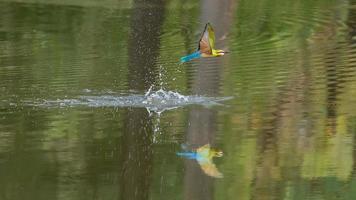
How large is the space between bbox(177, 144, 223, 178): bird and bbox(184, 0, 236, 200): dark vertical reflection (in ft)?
0.20

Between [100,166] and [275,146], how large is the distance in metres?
1.44

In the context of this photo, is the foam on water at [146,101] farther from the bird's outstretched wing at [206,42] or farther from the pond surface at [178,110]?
the bird's outstretched wing at [206,42]

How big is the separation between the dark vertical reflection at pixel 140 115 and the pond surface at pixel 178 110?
19 mm

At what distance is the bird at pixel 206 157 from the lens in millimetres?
7246

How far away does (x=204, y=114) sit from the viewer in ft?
30.5

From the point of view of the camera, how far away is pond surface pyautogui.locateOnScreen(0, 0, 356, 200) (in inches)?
279

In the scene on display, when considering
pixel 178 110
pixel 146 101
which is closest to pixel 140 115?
pixel 178 110

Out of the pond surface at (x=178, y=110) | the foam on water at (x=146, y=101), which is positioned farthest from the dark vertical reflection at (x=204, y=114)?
the foam on water at (x=146, y=101)

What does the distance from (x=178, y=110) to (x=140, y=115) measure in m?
0.41

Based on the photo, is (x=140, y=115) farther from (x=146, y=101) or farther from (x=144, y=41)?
(x=144, y=41)

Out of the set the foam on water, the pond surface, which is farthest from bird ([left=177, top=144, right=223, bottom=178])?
the foam on water

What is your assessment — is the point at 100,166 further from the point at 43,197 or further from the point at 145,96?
the point at 145,96

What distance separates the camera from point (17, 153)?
26.2 ft

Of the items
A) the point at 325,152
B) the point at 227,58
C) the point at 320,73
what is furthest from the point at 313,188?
the point at 227,58
